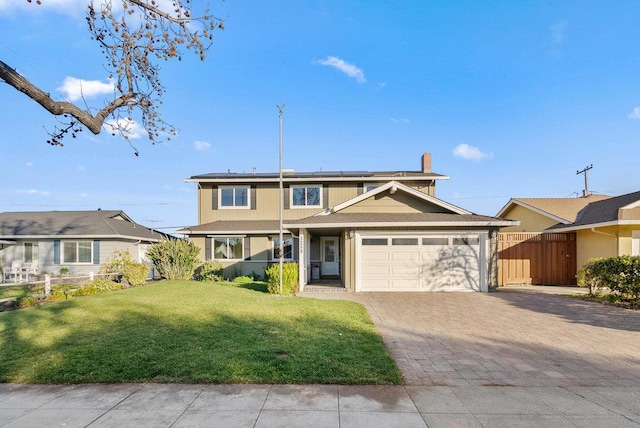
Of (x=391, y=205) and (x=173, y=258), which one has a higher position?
(x=391, y=205)

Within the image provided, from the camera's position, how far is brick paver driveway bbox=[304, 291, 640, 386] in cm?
480

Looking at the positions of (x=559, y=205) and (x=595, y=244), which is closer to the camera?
(x=595, y=244)

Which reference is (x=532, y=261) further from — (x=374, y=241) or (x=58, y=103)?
(x=58, y=103)

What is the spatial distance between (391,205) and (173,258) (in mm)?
10762

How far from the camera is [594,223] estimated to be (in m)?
14.1

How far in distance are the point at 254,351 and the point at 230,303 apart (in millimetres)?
4688

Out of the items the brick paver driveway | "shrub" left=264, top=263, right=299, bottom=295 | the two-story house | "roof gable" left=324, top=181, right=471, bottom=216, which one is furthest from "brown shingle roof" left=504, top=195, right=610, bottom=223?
"shrub" left=264, top=263, right=299, bottom=295

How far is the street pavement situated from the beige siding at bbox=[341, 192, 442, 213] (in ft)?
28.7

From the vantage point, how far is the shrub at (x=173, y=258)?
1609cm

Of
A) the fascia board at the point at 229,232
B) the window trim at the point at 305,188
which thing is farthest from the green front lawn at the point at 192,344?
the window trim at the point at 305,188

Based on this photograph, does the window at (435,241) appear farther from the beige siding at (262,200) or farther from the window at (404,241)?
the beige siding at (262,200)

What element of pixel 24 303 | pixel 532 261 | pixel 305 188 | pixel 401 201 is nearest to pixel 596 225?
pixel 532 261

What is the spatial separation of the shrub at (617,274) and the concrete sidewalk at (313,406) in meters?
Result: 8.22

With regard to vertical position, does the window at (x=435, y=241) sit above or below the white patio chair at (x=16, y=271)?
above
